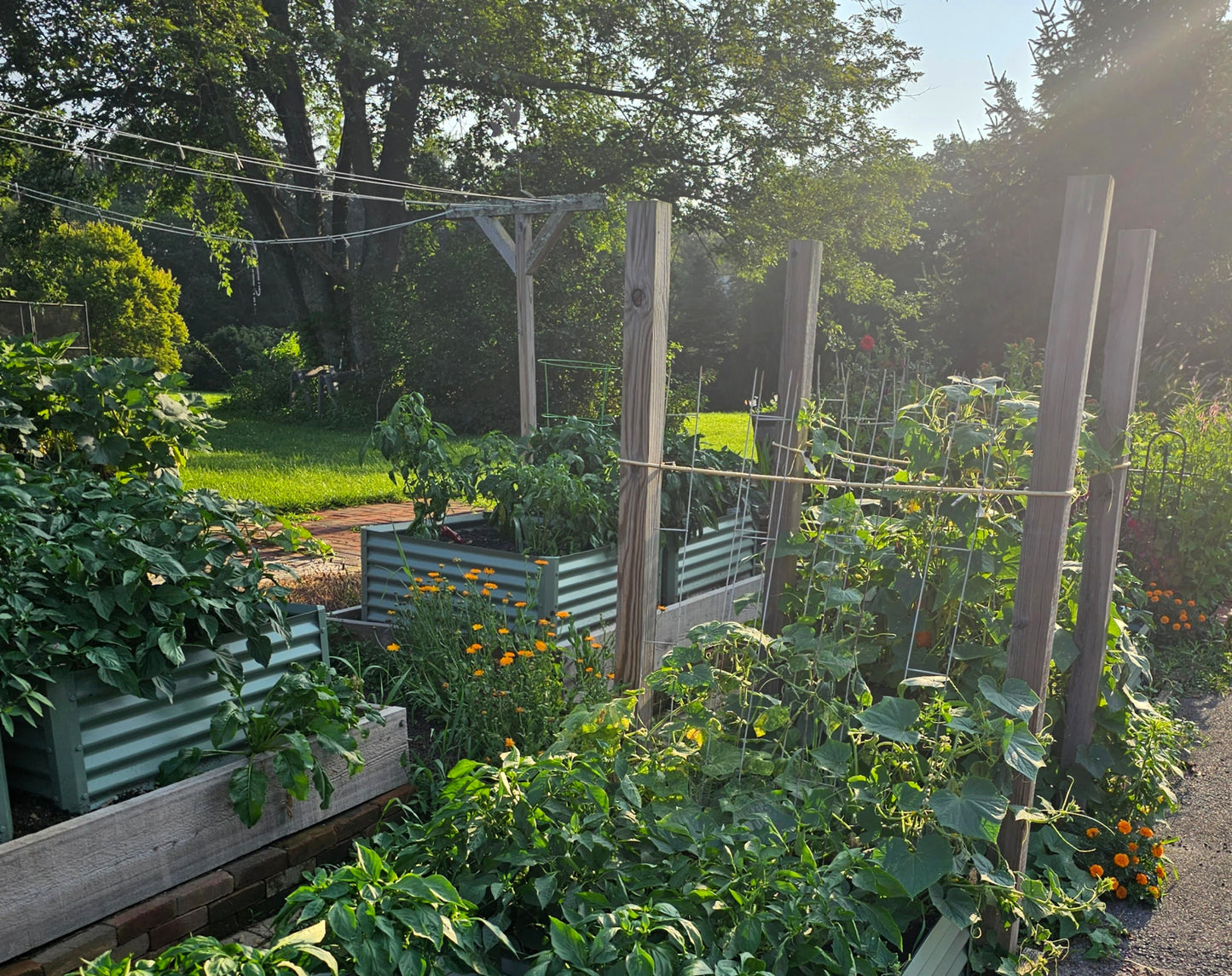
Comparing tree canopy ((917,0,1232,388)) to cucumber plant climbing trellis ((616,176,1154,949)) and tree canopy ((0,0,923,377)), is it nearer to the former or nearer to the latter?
tree canopy ((0,0,923,377))

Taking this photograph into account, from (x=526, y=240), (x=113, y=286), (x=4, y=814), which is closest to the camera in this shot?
(x=4, y=814)

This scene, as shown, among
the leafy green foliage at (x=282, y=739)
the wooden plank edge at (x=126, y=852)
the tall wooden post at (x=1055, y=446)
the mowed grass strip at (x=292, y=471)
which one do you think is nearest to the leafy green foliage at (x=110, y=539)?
the leafy green foliage at (x=282, y=739)

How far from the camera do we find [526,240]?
8.73 m

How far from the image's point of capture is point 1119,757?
10.4ft

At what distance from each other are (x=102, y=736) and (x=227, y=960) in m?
1.14

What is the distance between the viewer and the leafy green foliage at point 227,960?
144cm

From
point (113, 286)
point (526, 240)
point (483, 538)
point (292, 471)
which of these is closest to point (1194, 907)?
point (483, 538)

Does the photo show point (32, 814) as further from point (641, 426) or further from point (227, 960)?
point (641, 426)

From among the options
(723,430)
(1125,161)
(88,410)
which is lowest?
(723,430)

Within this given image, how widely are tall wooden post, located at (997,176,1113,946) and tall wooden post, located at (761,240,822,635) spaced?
838mm

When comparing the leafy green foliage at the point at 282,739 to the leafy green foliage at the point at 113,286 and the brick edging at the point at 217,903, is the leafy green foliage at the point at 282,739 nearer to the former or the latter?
the brick edging at the point at 217,903

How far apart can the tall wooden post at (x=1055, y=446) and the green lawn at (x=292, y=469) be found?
11.8ft

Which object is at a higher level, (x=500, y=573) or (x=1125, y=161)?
(x=1125, y=161)

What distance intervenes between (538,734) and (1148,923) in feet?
6.57
